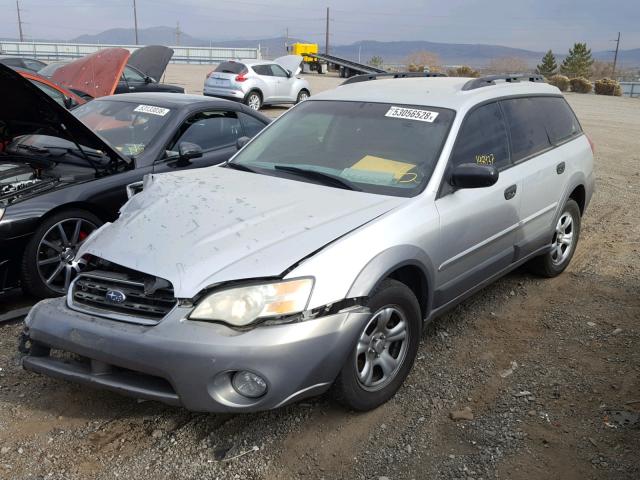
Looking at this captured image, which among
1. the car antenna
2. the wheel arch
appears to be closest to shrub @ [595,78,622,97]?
the car antenna

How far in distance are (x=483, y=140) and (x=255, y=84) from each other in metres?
14.7

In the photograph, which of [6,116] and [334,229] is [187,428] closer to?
[334,229]

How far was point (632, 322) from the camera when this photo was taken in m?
4.54

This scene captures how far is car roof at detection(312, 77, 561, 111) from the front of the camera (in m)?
4.16

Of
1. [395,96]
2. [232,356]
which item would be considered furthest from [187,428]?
[395,96]

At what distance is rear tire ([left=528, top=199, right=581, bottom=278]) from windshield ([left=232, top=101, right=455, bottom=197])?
6.08 ft

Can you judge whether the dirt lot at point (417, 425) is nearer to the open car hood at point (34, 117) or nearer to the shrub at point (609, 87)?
the open car hood at point (34, 117)

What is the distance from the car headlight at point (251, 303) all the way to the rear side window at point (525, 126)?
240 centimetres

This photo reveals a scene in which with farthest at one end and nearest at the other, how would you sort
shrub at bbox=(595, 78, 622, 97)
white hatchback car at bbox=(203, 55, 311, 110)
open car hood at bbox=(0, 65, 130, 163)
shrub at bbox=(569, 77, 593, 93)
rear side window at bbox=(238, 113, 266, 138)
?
shrub at bbox=(569, 77, 593, 93) → shrub at bbox=(595, 78, 622, 97) → white hatchback car at bbox=(203, 55, 311, 110) → rear side window at bbox=(238, 113, 266, 138) → open car hood at bbox=(0, 65, 130, 163)

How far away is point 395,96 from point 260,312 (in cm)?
218

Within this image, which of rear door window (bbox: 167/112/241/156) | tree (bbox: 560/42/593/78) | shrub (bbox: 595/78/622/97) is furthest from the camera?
tree (bbox: 560/42/593/78)

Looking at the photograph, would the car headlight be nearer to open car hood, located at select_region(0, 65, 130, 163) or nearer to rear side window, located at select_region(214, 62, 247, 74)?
open car hood, located at select_region(0, 65, 130, 163)

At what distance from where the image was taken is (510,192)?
426cm

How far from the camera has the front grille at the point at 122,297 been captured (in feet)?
9.34
